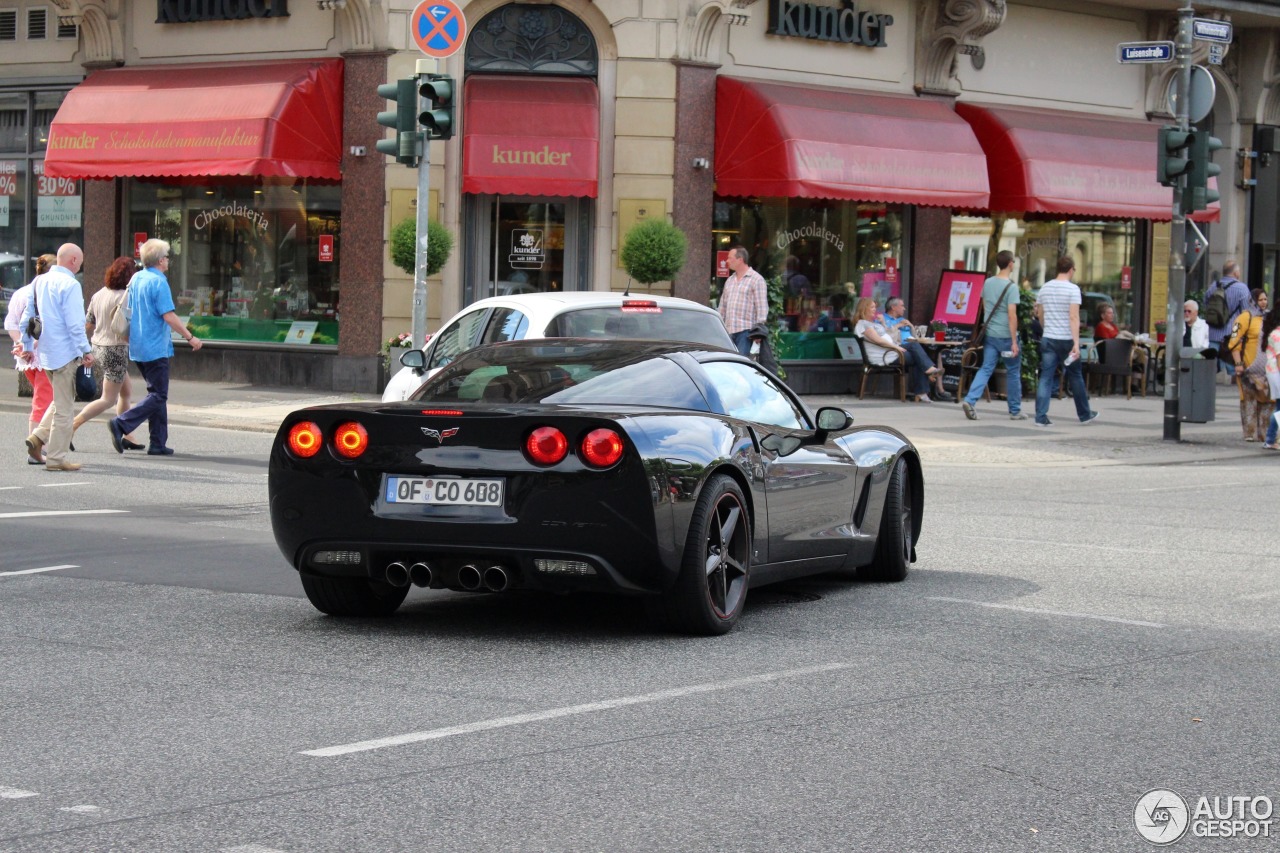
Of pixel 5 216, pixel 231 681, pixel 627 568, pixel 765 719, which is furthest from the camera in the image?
pixel 5 216

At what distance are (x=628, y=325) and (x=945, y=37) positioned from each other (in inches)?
568

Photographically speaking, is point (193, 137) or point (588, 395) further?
point (193, 137)

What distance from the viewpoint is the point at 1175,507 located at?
542 inches

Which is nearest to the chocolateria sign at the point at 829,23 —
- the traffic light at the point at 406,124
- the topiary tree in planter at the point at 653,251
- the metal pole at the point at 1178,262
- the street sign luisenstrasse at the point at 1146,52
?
the topiary tree in planter at the point at 653,251

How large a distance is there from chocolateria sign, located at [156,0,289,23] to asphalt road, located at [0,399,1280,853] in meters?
14.6

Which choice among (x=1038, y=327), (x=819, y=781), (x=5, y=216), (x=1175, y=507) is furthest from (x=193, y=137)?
(x=819, y=781)

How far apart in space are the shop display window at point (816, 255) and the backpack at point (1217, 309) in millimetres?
4253

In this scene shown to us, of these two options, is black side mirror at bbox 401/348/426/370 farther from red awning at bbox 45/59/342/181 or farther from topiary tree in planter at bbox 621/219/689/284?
red awning at bbox 45/59/342/181

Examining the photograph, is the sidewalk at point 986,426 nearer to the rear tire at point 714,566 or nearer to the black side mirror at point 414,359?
the black side mirror at point 414,359

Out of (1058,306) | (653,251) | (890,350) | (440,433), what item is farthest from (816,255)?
(440,433)

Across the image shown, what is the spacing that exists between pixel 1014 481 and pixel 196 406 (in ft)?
31.9

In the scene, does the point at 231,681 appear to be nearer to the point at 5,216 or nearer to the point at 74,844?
the point at 74,844

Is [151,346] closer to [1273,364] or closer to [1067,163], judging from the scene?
[1273,364]

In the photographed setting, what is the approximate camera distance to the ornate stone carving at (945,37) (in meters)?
25.4
